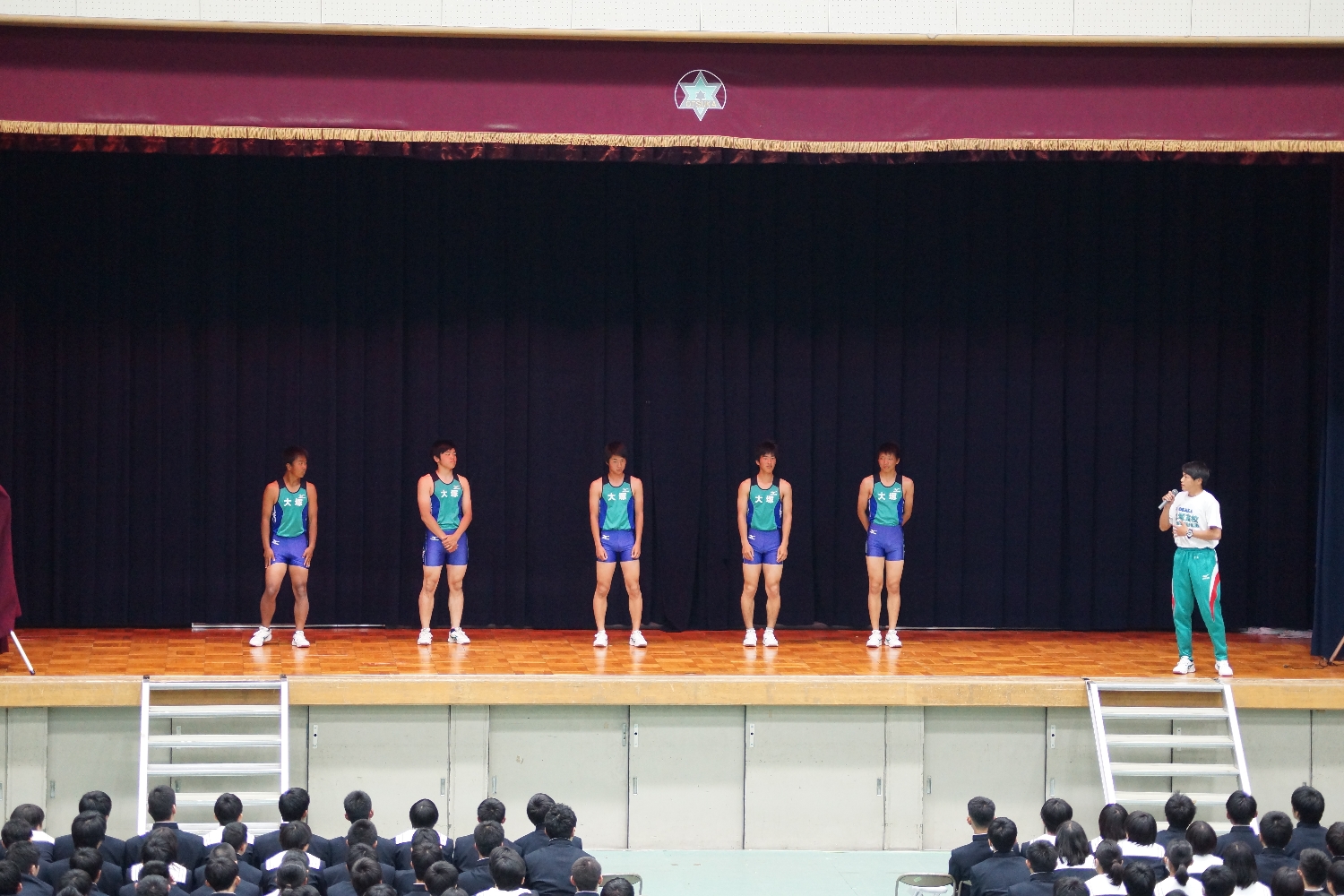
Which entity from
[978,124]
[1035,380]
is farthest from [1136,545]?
[978,124]

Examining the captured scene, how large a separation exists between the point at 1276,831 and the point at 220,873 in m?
5.53

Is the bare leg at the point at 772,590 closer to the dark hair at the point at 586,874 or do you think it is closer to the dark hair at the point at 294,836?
the dark hair at the point at 294,836

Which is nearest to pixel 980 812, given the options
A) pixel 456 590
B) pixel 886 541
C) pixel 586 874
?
pixel 586 874

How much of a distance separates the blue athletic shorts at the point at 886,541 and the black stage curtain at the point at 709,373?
139 cm

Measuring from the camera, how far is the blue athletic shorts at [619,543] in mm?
13648

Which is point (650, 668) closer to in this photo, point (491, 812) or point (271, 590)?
point (271, 590)

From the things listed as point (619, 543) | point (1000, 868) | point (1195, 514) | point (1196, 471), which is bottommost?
point (1000, 868)

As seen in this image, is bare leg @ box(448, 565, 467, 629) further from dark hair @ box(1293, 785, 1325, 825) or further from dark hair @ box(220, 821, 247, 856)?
dark hair @ box(1293, 785, 1325, 825)

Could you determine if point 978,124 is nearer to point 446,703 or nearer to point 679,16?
point 679,16

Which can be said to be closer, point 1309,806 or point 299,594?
point 1309,806

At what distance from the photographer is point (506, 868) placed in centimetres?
706

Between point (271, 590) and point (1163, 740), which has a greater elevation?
point (271, 590)

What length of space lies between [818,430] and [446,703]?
550cm

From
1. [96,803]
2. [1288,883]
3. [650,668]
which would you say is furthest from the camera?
[650,668]
